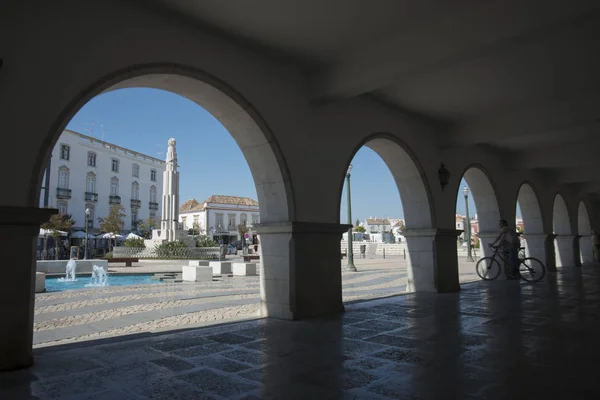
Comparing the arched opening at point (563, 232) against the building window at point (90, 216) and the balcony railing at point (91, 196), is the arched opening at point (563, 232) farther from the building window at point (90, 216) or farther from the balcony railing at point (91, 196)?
the balcony railing at point (91, 196)

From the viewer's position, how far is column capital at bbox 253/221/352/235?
5449mm

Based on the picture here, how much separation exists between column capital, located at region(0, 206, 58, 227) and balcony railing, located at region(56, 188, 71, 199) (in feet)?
115

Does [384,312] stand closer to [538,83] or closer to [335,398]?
[335,398]

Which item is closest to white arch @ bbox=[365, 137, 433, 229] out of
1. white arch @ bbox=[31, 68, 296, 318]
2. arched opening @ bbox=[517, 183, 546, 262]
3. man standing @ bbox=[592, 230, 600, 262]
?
white arch @ bbox=[31, 68, 296, 318]

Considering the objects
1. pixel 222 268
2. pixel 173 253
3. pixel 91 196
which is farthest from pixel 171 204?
pixel 91 196

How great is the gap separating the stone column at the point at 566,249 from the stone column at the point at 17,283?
16.4 metres

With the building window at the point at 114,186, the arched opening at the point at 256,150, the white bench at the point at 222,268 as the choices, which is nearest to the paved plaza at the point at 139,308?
the arched opening at the point at 256,150

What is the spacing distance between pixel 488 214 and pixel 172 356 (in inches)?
373

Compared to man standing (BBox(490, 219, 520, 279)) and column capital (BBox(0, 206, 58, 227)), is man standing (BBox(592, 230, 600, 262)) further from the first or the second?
Result: column capital (BBox(0, 206, 58, 227))

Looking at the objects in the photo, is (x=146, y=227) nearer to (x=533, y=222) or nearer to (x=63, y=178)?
(x=63, y=178)

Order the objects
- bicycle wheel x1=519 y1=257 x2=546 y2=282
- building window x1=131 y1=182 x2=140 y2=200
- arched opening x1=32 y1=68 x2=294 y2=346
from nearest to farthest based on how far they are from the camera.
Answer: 1. arched opening x1=32 y1=68 x2=294 y2=346
2. bicycle wheel x1=519 y1=257 x2=546 y2=282
3. building window x1=131 y1=182 x2=140 y2=200

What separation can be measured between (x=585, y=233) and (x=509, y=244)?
35.9 feet

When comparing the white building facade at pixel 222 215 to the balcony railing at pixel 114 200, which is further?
the white building facade at pixel 222 215

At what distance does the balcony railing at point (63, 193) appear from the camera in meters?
33.9
